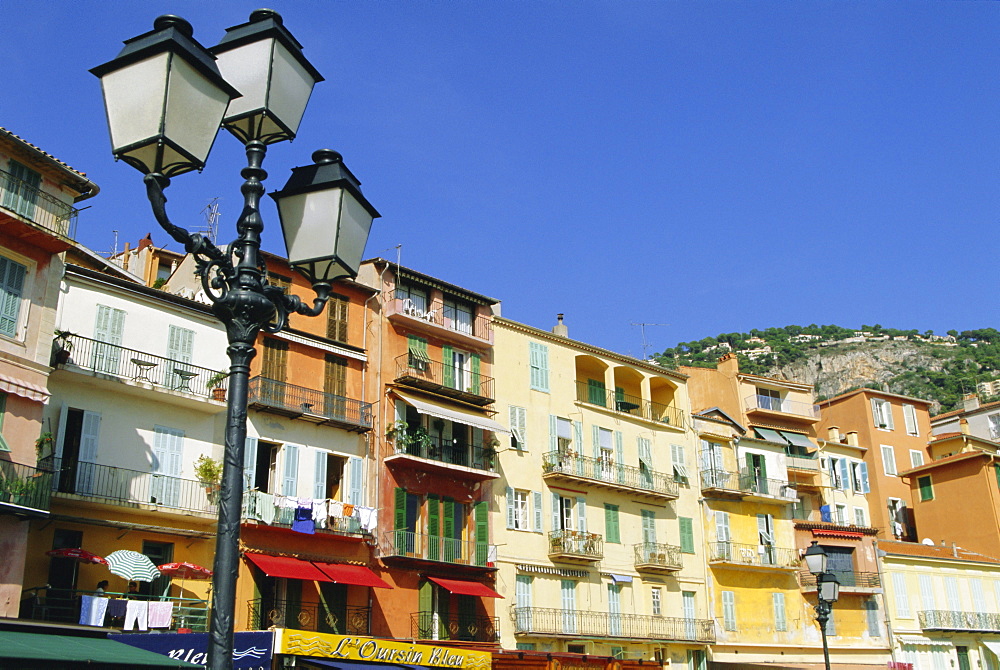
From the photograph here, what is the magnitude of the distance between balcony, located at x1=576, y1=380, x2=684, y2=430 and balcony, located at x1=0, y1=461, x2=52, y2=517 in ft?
76.4

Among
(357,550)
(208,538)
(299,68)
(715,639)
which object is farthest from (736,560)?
(299,68)

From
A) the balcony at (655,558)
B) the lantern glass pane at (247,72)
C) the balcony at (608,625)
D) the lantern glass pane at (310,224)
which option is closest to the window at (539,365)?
the balcony at (655,558)

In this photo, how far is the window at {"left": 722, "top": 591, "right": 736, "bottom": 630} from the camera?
43.7 m

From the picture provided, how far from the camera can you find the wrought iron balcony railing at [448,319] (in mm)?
36594

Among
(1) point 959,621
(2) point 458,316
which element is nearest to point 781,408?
(1) point 959,621

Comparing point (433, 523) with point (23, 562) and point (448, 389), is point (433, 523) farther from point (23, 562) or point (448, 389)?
point (23, 562)

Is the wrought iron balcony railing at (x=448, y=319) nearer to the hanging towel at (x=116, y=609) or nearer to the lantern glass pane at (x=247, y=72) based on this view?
the hanging towel at (x=116, y=609)

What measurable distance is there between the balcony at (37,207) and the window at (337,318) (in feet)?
34.8

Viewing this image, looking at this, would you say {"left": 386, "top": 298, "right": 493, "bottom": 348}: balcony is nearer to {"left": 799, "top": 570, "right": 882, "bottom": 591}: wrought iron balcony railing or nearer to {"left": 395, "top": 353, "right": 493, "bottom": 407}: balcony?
{"left": 395, "top": 353, "right": 493, "bottom": 407}: balcony

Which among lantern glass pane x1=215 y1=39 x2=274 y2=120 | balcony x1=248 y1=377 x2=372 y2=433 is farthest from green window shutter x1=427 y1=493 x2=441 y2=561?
lantern glass pane x1=215 y1=39 x2=274 y2=120

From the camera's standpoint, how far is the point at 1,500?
2217 centimetres

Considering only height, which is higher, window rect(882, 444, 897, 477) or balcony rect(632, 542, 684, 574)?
window rect(882, 444, 897, 477)

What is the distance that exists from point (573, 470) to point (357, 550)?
34.7 ft

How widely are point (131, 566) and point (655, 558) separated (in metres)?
22.8
